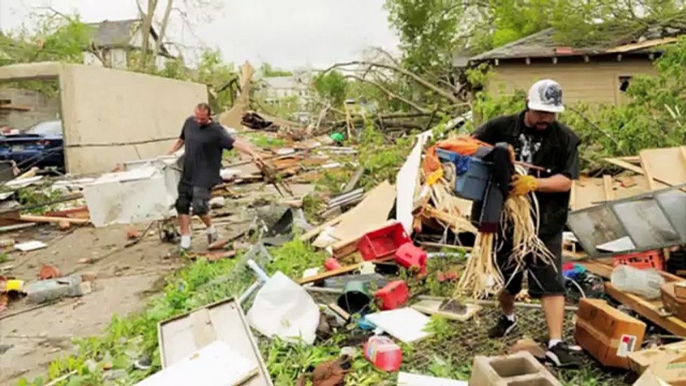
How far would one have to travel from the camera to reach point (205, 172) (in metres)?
7.32

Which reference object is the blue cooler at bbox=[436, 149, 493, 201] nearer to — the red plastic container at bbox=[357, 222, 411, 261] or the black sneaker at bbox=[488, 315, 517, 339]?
the black sneaker at bbox=[488, 315, 517, 339]

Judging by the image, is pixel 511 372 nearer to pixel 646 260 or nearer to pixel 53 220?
pixel 646 260

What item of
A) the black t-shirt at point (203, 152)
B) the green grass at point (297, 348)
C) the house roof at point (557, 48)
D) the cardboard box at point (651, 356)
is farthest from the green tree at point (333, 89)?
the cardboard box at point (651, 356)

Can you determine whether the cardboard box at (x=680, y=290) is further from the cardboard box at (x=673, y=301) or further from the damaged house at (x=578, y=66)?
the damaged house at (x=578, y=66)

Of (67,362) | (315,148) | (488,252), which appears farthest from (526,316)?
(315,148)

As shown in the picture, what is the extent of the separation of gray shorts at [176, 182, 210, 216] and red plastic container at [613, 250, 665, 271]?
461cm

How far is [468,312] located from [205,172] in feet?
13.0

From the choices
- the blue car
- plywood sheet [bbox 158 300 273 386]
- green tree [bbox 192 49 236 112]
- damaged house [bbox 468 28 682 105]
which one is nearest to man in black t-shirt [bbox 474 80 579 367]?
plywood sheet [bbox 158 300 273 386]

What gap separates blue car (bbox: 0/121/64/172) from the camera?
43.1 feet

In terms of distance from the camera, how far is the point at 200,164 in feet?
24.1

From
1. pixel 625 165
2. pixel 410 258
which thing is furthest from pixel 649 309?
pixel 625 165

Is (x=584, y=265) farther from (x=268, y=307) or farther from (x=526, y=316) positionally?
(x=268, y=307)

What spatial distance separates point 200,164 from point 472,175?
4.47 m

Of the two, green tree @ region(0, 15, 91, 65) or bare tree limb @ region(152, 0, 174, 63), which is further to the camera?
bare tree limb @ region(152, 0, 174, 63)
